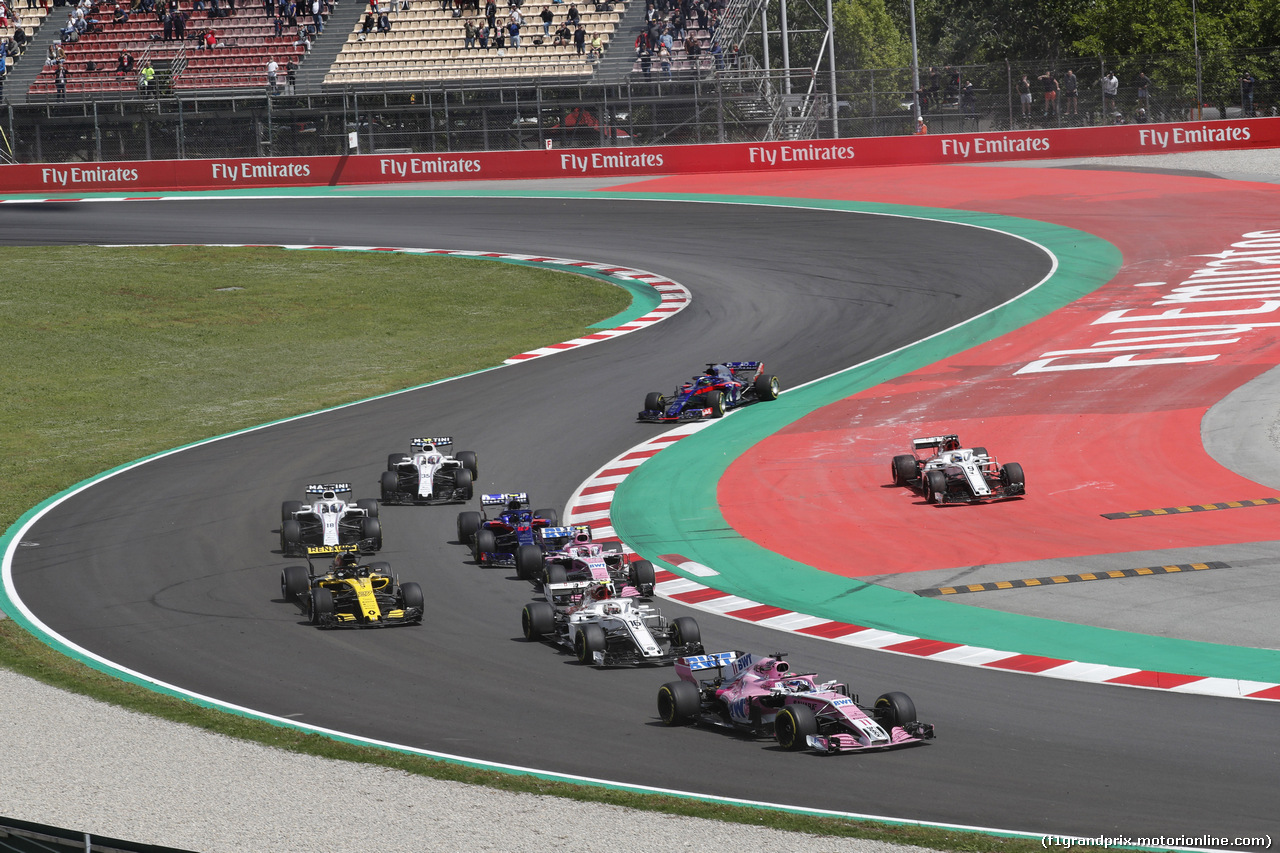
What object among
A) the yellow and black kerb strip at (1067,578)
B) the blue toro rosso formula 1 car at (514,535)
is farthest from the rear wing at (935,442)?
the blue toro rosso formula 1 car at (514,535)

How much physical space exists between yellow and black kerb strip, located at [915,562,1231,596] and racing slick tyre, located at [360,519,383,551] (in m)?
6.84

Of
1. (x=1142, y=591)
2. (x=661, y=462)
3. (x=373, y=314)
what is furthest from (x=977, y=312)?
(x=1142, y=591)

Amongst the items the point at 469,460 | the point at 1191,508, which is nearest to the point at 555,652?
the point at 469,460

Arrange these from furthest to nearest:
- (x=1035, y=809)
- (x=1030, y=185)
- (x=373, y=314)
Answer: (x=1030, y=185) < (x=373, y=314) < (x=1035, y=809)

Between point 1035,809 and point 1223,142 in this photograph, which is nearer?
point 1035,809

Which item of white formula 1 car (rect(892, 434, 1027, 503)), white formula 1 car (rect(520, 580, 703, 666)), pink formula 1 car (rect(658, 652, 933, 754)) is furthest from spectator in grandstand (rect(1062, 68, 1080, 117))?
pink formula 1 car (rect(658, 652, 933, 754))

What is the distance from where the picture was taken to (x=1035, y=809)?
10141 millimetres

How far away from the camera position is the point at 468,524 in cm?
1862

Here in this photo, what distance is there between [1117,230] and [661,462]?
22309mm

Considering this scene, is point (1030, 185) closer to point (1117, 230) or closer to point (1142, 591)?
point (1117, 230)

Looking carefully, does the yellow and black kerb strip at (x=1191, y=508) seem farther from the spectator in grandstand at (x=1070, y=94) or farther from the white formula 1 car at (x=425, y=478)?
the spectator in grandstand at (x=1070, y=94)

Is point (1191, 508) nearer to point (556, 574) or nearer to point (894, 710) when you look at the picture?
point (556, 574)

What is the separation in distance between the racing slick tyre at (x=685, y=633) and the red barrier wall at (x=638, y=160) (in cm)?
3860
